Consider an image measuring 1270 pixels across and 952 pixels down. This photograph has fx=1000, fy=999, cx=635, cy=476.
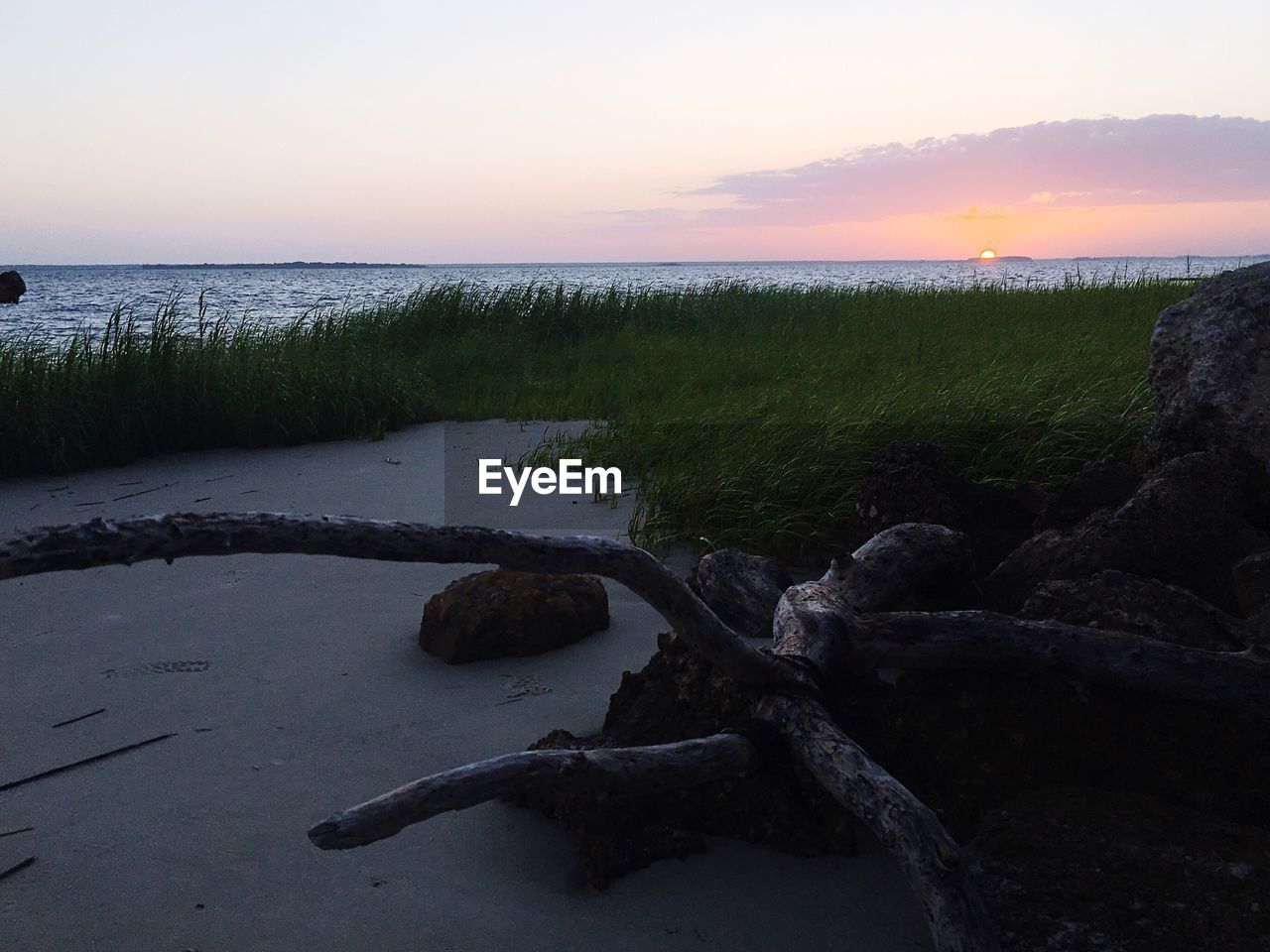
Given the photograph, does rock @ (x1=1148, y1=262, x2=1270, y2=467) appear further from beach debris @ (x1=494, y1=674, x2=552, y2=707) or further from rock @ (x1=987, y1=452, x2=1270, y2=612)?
beach debris @ (x1=494, y1=674, x2=552, y2=707)

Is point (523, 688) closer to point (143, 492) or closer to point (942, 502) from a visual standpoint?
point (942, 502)

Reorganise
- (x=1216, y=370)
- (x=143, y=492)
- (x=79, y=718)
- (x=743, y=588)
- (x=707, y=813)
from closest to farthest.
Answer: (x=707, y=813), (x=79, y=718), (x=743, y=588), (x=1216, y=370), (x=143, y=492)

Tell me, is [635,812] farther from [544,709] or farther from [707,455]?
[707,455]

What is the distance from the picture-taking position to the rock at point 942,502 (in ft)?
12.9

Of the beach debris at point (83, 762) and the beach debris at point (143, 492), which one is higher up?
the beach debris at point (143, 492)

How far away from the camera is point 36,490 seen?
21.3 feet

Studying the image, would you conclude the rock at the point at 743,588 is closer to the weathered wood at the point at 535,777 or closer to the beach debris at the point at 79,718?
the weathered wood at the point at 535,777

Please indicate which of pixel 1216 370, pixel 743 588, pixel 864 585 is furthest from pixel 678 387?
pixel 864 585

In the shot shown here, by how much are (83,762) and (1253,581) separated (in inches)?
132

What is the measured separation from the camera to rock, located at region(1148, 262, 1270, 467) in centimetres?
395

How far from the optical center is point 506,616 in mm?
3486

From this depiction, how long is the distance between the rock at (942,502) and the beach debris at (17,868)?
9.77ft

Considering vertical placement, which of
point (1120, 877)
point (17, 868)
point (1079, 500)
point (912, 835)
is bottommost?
point (17, 868)

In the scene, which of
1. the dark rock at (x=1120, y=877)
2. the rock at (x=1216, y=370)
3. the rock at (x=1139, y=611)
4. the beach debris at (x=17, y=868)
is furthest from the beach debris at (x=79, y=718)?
the rock at (x=1216, y=370)
